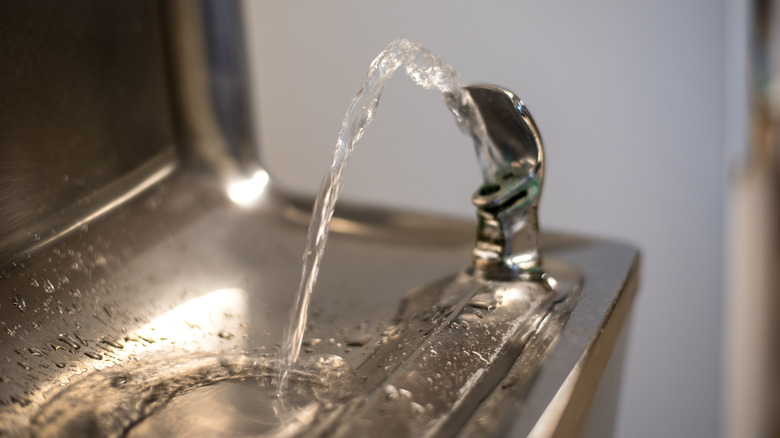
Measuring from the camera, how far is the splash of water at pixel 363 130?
39 cm

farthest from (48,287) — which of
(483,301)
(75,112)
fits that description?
(483,301)

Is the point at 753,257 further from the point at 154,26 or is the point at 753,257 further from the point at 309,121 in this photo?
the point at 154,26

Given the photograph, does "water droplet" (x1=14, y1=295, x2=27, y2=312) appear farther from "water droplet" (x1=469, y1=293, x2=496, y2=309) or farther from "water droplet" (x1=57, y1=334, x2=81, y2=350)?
"water droplet" (x1=469, y1=293, x2=496, y2=309)

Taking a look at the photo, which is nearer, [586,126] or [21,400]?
[21,400]

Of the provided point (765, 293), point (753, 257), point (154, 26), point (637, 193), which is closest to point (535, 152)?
point (154, 26)

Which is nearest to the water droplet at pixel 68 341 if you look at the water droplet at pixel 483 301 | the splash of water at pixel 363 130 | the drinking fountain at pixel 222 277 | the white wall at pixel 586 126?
the drinking fountain at pixel 222 277

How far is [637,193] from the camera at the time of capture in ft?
3.04

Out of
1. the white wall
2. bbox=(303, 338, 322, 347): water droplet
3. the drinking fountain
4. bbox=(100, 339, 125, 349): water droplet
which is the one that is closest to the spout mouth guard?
the drinking fountain

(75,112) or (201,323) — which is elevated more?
(75,112)

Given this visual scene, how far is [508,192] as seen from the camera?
0.45m

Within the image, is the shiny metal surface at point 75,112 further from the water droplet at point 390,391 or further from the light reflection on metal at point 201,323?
the water droplet at point 390,391

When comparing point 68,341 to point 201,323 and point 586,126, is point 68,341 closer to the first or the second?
point 201,323

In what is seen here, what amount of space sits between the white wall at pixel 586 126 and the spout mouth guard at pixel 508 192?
1.37ft

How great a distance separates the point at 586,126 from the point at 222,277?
57 centimetres
